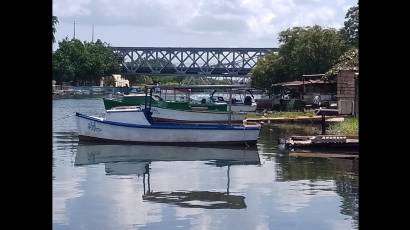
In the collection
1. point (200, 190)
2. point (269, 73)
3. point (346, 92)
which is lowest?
point (200, 190)

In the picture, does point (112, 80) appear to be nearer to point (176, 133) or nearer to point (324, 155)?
point (176, 133)

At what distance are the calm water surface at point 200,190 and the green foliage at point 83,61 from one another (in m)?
98.9

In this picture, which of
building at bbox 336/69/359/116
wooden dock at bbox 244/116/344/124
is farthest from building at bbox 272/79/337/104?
building at bbox 336/69/359/116

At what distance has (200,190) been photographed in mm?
18797

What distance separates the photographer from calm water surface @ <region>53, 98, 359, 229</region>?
563 inches

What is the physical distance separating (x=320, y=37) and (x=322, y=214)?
157 ft

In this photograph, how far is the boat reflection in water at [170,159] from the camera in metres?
17.1

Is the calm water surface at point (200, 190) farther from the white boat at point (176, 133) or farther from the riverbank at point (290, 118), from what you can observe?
the riverbank at point (290, 118)

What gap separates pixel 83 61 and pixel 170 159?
109 m

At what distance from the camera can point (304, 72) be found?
61781 mm

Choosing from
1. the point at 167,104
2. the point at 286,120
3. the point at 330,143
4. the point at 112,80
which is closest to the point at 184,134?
the point at 330,143
